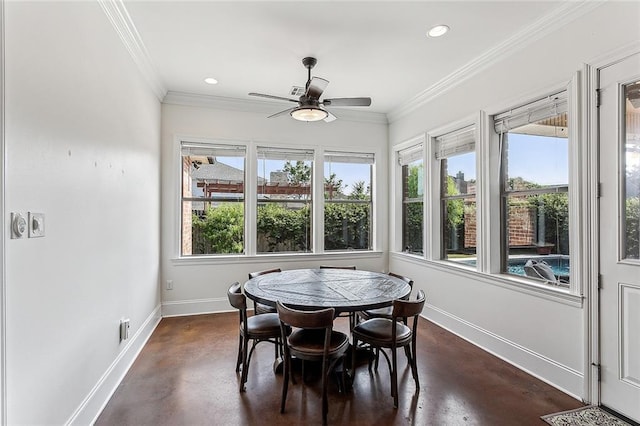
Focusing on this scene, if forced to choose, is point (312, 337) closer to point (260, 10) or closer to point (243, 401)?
point (243, 401)

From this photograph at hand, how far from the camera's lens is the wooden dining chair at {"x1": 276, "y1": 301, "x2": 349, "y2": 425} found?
208 centimetres

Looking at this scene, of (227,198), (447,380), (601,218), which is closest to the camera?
(601,218)

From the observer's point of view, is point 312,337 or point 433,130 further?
point 433,130

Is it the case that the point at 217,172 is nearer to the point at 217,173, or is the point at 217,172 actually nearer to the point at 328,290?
the point at 217,173

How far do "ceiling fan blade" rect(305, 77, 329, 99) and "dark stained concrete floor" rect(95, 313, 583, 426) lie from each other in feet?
8.02

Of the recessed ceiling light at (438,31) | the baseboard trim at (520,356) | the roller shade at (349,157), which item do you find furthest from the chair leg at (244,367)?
the roller shade at (349,157)

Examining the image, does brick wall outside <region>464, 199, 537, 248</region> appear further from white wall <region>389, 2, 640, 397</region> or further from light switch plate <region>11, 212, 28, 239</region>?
light switch plate <region>11, 212, 28, 239</region>

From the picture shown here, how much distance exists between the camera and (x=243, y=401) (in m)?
2.38

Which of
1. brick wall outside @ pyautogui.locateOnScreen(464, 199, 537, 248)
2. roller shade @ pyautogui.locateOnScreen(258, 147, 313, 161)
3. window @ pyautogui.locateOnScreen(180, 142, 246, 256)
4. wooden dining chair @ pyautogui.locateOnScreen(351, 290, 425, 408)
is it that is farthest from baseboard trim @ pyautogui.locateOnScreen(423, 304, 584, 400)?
window @ pyautogui.locateOnScreen(180, 142, 246, 256)

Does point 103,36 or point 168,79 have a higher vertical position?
point 168,79

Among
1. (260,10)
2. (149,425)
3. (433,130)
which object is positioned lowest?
(149,425)

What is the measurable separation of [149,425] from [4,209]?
1.61m

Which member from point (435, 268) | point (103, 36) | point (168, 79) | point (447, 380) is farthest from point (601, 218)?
point (168, 79)

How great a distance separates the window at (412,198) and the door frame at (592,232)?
2.17 m
